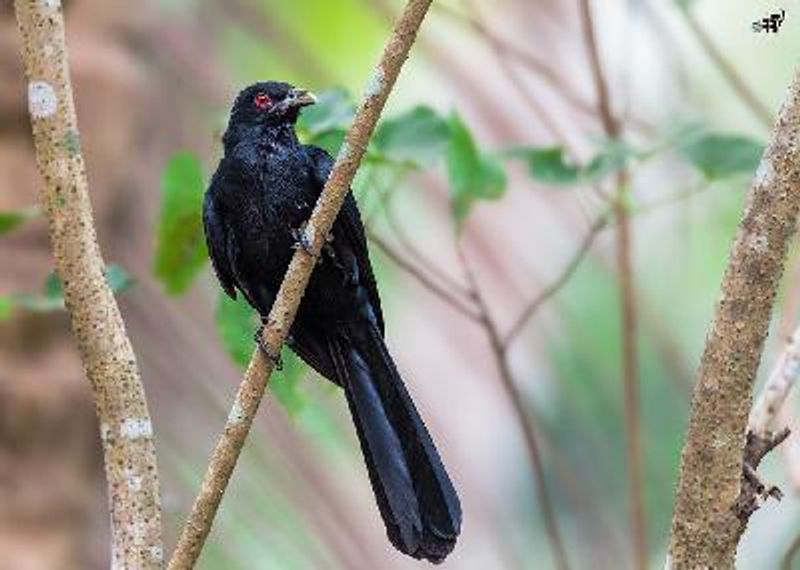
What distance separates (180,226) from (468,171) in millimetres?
574

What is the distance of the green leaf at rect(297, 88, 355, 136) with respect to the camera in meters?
3.03

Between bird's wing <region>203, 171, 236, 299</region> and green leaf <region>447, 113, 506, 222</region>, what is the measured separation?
447 millimetres

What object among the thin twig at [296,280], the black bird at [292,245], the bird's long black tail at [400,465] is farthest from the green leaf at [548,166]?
the thin twig at [296,280]

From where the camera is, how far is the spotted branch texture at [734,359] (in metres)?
2.12

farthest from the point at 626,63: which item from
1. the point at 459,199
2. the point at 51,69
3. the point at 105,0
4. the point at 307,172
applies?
the point at 51,69

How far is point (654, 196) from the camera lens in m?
4.83

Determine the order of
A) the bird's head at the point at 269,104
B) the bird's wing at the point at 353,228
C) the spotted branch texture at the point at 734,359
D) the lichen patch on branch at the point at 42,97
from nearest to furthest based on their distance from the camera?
the spotted branch texture at the point at 734,359, the lichen patch on branch at the point at 42,97, the bird's wing at the point at 353,228, the bird's head at the point at 269,104

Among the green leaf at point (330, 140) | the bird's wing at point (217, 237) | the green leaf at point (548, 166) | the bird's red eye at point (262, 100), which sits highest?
the bird's red eye at point (262, 100)

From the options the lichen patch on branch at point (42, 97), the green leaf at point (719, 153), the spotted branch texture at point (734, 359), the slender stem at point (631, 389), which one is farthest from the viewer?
the slender stem at point (631, 389)

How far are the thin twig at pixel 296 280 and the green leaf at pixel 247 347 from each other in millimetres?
644

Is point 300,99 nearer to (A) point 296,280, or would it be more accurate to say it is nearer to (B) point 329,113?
(B) point 329,113

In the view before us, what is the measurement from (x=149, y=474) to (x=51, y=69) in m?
0.64

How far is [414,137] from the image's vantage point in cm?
310

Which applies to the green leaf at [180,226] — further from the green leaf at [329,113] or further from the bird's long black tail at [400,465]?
the bird's long black tail at [400,465]
